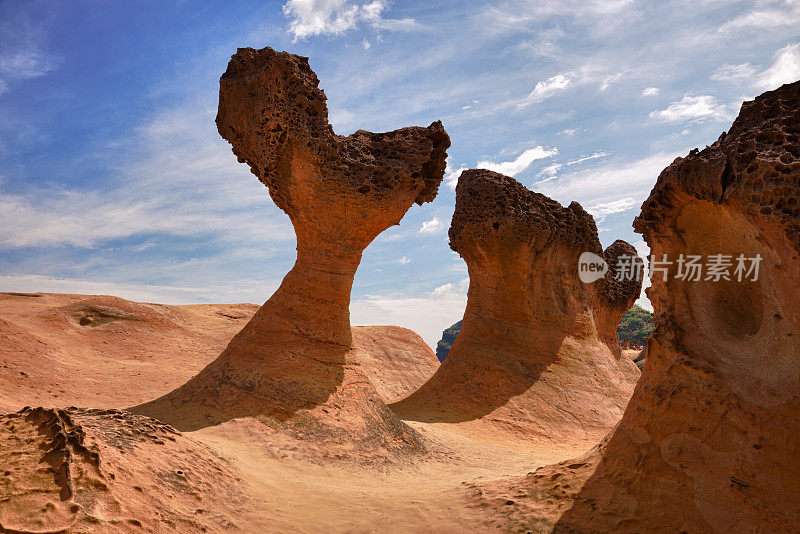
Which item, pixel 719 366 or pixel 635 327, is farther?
pixel 635 327

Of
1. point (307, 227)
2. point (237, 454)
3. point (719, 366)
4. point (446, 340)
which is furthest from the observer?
point (446, 340)

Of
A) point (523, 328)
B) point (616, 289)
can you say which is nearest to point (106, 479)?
point (523, 328)

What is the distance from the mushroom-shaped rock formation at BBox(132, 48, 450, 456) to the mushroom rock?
6070 millimetres

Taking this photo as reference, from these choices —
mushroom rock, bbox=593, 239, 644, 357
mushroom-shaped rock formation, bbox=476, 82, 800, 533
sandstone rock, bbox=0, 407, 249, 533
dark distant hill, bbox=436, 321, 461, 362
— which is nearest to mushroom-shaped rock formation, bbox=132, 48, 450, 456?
sandstone rock, bbox=0, 407, 249, 533

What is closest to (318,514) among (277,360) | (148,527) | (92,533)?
(148,527)

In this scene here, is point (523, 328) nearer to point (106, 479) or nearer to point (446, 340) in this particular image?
point (106, 479)

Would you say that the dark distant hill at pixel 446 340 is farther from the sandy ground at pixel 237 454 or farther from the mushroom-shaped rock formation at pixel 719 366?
the mushroom-shaped rock formation at pixel 719 366

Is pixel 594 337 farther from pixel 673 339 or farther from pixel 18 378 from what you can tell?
pixel 18 378

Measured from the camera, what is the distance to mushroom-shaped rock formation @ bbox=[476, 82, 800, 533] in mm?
3352

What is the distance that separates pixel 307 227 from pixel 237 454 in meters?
3.39

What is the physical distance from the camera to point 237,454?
526 cm

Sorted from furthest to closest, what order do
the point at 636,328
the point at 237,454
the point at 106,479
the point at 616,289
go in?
the point at 636,328 → the point at 616,289 → the point at 237,454 → the point at 106,479

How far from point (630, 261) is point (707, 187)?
10010 millimetres

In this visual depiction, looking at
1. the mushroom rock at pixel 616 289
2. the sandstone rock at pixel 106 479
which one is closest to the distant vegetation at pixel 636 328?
the mushroom rock at pixel 616 289
